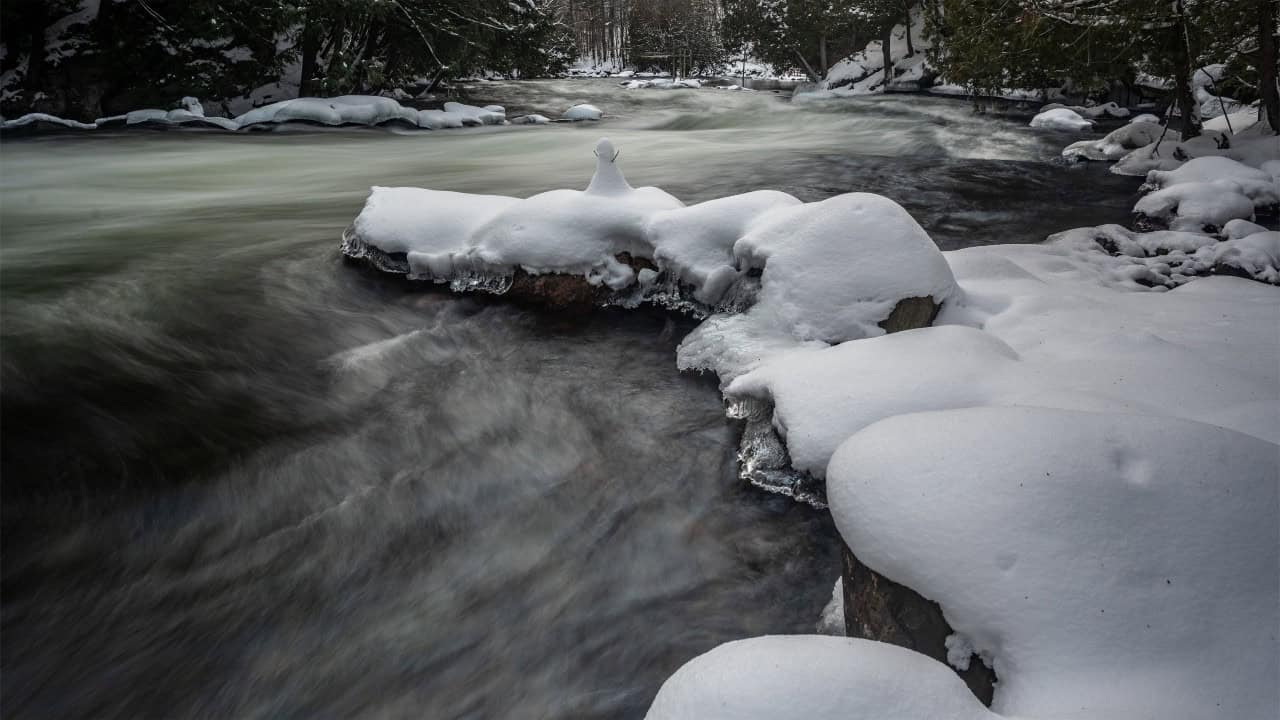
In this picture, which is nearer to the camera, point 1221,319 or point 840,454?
point 840,454

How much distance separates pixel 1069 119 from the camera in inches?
539

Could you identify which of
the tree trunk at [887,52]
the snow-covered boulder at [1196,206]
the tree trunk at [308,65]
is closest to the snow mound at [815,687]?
the snow-covered boulder at [1196,206]

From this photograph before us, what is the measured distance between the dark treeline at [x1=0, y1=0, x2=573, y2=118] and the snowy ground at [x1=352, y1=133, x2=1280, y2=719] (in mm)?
11485

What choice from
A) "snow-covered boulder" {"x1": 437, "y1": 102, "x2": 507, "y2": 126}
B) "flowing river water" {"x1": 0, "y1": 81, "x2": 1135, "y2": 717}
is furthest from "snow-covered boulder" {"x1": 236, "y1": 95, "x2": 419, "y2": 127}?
"flowing river water" {"x1": 0, "y1": 81, "x2": 1135, "y2": 717}

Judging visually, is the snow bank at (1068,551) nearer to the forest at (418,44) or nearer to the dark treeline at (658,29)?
the forest at (418,44)

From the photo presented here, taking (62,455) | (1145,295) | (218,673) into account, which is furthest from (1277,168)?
(62,455)

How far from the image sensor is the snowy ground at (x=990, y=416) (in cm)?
154

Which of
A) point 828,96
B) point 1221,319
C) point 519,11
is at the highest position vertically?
point 519,11

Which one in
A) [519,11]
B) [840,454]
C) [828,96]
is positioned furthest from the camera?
[828,96]

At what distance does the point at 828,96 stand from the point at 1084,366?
71.5 feet

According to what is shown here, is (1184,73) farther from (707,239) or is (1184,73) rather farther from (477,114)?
(477,114)

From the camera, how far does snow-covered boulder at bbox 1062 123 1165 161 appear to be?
1027 centimetres

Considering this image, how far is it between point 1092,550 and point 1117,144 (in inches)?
443

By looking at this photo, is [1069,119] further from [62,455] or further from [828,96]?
[62,455]
